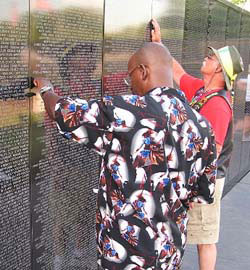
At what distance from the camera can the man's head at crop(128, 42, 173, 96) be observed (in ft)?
7.33

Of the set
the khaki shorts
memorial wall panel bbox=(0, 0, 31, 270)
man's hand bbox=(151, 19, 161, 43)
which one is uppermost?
man's hand bbox=(151, 19, 161, 43)

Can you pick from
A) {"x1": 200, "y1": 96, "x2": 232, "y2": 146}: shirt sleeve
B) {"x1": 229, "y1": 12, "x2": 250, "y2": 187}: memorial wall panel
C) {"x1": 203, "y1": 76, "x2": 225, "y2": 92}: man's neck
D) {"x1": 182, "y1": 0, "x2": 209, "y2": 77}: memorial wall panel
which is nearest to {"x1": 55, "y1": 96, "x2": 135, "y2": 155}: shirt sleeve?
{"x1": 200, "y1": 96, "x2": 232, "y2": 146}: shirt sleeve

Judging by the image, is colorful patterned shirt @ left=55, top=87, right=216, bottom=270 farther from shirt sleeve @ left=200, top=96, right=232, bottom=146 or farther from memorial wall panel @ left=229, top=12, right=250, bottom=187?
memorial wall panel @ left=229, top=12, right=250, bottom=187

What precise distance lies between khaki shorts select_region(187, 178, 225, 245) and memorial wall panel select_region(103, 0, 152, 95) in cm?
111

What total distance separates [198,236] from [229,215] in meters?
2.47

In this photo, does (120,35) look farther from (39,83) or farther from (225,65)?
(39,83)

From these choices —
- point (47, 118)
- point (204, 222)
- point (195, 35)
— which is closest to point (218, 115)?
point (204, 222)

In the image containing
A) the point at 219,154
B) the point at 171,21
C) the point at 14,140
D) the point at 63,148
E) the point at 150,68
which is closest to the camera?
the point at 150,68

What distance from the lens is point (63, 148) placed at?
317cm

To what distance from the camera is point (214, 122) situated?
10.5 feet

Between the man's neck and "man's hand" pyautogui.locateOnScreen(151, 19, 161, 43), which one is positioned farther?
"man's hand" pyautogui.locateOnScreen(151, 19, 161, 43)

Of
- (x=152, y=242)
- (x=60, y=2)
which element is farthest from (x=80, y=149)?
(x=152, y=242)

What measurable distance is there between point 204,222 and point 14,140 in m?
1.58

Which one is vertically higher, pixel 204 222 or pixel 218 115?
pixel 218 115
